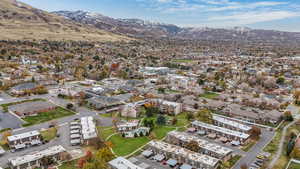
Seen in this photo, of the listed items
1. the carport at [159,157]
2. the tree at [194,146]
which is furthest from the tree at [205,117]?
the carport at [159,157]

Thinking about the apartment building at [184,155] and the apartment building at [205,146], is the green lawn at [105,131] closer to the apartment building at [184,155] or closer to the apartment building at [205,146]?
the apartment building at [184,155]

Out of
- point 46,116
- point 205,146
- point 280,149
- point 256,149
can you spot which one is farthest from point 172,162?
point 46,116

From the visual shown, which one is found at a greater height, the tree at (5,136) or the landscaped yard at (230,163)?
the tree at (5,136)

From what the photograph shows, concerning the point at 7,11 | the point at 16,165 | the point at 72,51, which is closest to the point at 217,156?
the point at 16,165

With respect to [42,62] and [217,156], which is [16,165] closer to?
[217,156]

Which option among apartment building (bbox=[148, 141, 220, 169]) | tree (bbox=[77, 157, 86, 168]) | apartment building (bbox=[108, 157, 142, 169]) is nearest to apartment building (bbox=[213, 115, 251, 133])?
apartment building (bbox=[148, 141, 220, 169])

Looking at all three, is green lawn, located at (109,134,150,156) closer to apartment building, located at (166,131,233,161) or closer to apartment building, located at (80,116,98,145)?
apartment building, located at (80,116,98,145)
